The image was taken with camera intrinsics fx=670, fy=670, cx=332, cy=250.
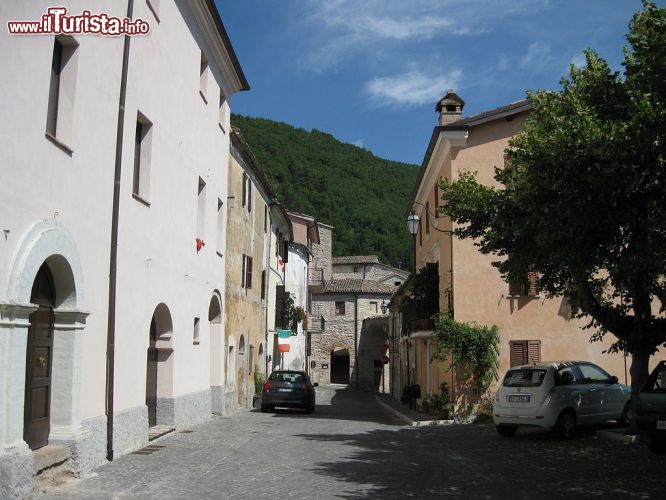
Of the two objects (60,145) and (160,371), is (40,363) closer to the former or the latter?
(60,145)

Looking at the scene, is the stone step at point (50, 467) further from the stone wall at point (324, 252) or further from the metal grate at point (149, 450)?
the stone wall at point (324, 252)

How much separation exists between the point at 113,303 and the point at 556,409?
29.7 feet

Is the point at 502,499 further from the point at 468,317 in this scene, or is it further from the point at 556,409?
the point at 468,317

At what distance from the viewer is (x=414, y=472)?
9.86 meters

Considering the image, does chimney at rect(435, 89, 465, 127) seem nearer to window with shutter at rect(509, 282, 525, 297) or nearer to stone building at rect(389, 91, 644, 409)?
stone building at rect(389, 91, 644, 409)

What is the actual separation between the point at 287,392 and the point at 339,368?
3939cm

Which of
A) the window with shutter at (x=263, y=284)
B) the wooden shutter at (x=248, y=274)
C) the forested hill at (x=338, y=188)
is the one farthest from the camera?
the forested hill at (x=338, y=188)

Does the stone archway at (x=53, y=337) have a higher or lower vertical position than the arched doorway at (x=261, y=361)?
higher

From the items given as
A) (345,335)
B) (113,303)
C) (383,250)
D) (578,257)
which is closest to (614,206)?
(578,257)

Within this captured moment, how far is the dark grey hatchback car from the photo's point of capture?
72.3 feet

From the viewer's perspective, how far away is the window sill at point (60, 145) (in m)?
8.28

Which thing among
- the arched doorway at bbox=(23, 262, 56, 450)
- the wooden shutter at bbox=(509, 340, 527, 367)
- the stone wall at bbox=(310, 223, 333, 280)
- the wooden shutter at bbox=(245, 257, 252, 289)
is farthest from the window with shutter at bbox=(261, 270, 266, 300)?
the stone wall at bbox=(310, 223, 333, 280)

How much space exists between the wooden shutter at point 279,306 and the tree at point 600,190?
20818mm

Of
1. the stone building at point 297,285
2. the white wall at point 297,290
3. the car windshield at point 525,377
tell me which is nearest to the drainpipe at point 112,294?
the car windshield at point 525,377
